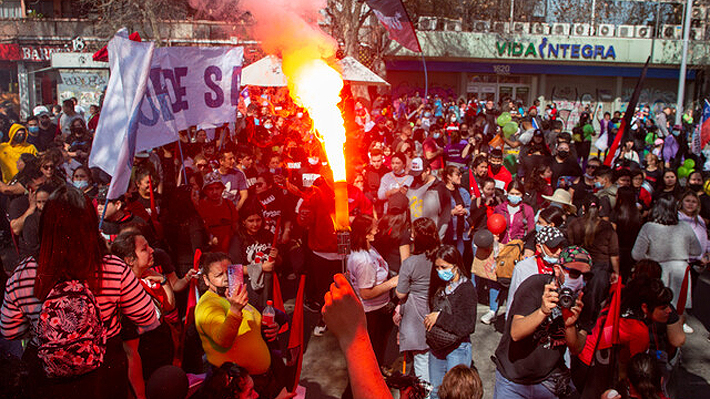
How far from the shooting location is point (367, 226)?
496 centimetres

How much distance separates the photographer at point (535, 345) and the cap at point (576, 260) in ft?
0.56

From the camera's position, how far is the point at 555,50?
30.1 metres

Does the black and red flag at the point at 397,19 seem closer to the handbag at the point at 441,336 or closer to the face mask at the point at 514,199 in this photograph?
the face mask at the point at 514,199

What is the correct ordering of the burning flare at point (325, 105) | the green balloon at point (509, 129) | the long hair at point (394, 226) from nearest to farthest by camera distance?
the burning flare at point (325, 105) < the long hair at point (394, 226) < the green balloon at point (509, 129)

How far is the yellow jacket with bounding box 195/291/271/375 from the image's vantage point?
3.56 metres

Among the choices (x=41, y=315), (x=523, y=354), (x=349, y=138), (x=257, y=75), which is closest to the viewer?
(x=41, y=315)

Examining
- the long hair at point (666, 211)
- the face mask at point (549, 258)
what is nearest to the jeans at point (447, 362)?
the face mask at point (549, 258)

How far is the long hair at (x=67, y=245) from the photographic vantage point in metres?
2.73

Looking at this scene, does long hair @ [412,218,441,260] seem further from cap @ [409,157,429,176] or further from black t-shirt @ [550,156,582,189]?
black t-shirt @ [550,156,582,189]

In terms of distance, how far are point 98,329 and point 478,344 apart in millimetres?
4543

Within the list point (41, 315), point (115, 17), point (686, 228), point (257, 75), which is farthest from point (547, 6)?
point (41, 315)

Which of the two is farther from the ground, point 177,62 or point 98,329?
point 177,62

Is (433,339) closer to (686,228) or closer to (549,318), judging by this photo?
(549,318)

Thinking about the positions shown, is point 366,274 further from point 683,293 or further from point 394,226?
point 683,293
